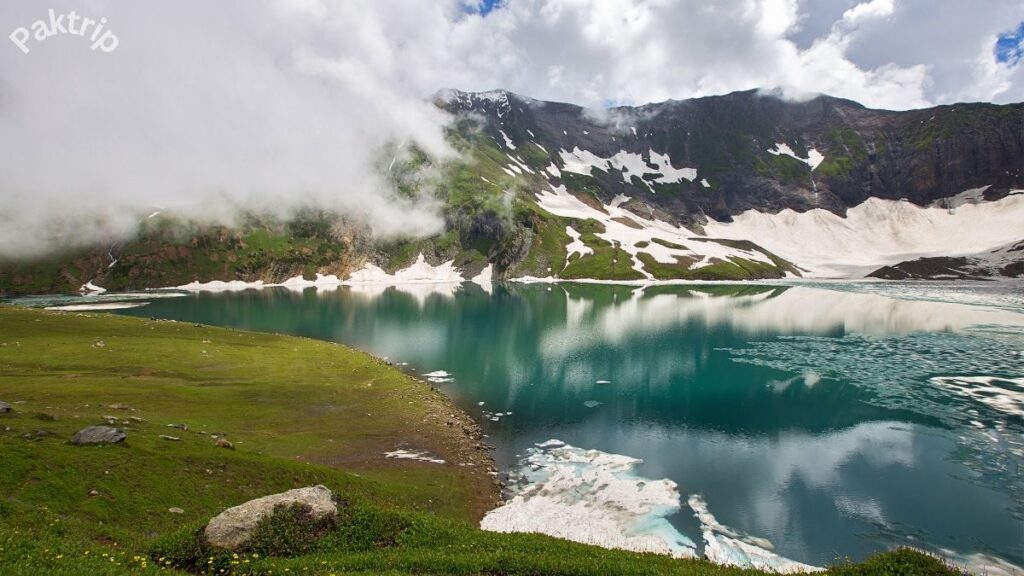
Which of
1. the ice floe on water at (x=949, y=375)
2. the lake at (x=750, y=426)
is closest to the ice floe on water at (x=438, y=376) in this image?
the lake at (x=750, y=426)

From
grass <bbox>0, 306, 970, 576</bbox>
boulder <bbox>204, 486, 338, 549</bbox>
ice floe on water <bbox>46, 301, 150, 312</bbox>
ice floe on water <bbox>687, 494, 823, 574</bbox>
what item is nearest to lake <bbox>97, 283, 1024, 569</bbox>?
ice floe on water <bbox>687, 494, 823, 574</bbox>

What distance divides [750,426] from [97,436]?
163ft

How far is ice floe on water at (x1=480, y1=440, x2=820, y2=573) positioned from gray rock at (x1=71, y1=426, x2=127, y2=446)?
20735 mm

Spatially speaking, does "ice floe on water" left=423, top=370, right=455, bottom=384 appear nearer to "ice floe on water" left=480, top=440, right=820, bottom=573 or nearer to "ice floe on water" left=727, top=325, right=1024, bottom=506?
"ice floe on water" left=480, top=440, right=820, bottom=573

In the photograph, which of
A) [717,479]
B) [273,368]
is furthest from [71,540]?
[273,368]

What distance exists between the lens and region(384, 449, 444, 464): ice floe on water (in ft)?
126

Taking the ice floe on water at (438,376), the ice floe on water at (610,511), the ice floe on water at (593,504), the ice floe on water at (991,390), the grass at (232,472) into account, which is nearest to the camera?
the grass at (232,472)

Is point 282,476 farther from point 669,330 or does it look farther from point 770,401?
point 669,330

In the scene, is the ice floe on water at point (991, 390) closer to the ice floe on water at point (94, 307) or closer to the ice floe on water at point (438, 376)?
the ice floe on water at point (438, 376)

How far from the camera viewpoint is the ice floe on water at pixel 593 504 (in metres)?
28.5

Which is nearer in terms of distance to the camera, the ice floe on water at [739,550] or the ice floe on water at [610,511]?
the ice floe on water at [739,550]

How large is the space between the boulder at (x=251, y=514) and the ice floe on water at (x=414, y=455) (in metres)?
19.3

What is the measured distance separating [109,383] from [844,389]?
78.6m

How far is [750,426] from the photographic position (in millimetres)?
46938
